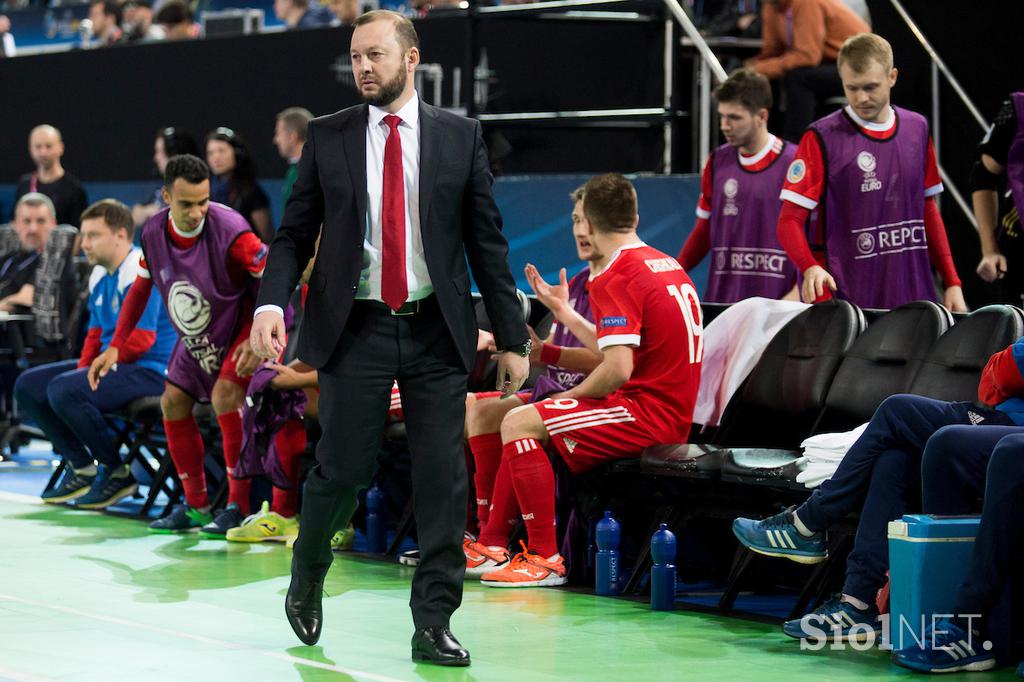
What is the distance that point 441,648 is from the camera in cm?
481

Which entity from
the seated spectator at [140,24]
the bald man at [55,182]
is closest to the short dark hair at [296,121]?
the bald man at [55,182]

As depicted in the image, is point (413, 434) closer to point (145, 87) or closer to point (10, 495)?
point (10, 495)

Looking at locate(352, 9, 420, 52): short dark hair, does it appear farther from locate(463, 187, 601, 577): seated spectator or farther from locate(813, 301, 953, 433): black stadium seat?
locate(813, 301, 953, 433): black stadium seat

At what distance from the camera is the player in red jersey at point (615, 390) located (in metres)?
6.30

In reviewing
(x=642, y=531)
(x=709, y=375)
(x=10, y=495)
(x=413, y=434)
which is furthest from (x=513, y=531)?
(x=10, y=495)

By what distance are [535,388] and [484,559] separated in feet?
2.68

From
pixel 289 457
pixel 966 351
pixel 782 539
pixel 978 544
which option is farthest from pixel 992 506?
pixel 289 457

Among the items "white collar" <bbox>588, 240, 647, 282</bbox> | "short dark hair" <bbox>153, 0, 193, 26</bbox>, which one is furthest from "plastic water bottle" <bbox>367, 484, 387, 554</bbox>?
"short dark hair" <bbox>153, 0, 193, 26</bbox>

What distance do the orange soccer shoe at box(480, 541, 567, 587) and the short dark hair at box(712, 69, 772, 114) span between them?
7.73 feet

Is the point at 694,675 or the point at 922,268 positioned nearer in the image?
the point at 694,675

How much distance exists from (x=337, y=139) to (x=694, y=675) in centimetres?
188

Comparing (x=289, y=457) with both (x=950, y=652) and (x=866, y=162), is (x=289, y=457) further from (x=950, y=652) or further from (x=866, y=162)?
(x=950, y=652)

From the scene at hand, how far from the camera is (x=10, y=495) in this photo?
9.40 meters

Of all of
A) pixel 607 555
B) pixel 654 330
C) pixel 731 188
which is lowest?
pixel 607 555
